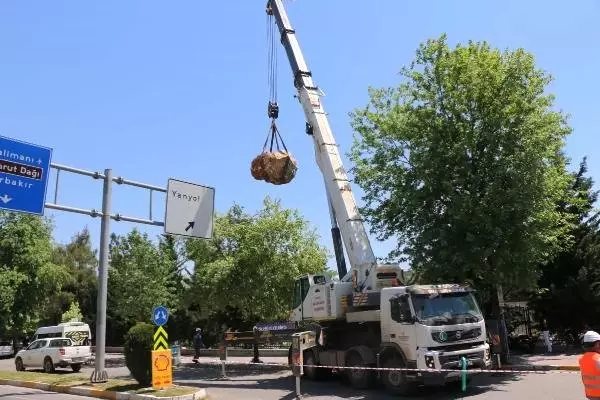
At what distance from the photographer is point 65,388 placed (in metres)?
17.8

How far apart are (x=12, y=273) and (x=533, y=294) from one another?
33.5m

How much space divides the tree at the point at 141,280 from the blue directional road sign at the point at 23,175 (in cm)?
2352

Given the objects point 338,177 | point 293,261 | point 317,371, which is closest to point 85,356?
point 293,261

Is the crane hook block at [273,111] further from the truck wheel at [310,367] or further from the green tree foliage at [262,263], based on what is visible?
the truck wheel at [310,367]

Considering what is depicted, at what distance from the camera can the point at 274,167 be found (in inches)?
725

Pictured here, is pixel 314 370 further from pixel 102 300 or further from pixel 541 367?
pixel 541 367

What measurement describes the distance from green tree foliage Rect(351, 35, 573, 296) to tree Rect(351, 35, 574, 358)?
32 mm

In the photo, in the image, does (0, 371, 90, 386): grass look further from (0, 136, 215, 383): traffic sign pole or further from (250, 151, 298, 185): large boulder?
(250, 151, 298, 185): large boulder

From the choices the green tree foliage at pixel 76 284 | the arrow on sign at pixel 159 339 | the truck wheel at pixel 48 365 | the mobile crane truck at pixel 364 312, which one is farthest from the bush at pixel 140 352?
the green tree foliage at pixel 76 284

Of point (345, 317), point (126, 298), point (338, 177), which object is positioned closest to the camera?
point (345, 317)

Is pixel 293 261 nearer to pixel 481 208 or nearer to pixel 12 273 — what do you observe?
pixel 481 208

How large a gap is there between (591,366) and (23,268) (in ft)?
140

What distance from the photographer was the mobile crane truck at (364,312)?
1416 centimetres

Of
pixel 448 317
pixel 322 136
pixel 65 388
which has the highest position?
pixel 322 136
